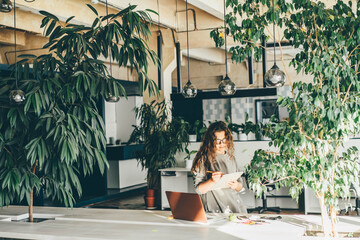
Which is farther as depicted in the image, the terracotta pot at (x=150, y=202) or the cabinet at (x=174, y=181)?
the terracotta pot at (x=150, y=202)

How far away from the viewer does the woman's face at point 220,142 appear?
4.21 metres

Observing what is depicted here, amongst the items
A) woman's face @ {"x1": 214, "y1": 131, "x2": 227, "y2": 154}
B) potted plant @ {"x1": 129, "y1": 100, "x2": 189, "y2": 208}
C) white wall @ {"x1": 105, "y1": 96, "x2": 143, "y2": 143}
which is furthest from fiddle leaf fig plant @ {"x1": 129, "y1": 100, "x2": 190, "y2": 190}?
woman's face @ {"x1": 214, "y1": 131, "x2": 227, "y2": 154}

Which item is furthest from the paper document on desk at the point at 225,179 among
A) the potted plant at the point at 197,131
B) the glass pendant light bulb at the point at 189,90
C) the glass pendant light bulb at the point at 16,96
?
the potted plant at the point at 197,131

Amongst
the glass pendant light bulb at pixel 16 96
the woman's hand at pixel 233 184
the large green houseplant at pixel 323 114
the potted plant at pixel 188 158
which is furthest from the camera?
the potted plant at pixel 188 158

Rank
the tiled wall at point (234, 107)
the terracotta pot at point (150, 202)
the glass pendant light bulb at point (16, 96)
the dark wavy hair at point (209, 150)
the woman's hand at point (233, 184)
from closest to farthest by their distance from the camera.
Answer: the glass pendant light bulb at point (16, 96)
the woman's hand at point (233, 184)
the dark wavy hair at point (209, 150)
the terracotta pot at point (150, 202)
the tiled wall at point (234, 107)

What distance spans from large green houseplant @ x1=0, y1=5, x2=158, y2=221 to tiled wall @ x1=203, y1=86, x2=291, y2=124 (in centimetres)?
1039

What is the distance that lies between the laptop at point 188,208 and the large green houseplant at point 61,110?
2.61 feet

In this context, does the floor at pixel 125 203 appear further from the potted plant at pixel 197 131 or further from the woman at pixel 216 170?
the woman at pixel 216 170

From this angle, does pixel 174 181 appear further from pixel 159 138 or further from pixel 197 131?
pixel 197 131

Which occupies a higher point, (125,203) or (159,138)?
(159,138)

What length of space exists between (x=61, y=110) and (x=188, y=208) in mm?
1369

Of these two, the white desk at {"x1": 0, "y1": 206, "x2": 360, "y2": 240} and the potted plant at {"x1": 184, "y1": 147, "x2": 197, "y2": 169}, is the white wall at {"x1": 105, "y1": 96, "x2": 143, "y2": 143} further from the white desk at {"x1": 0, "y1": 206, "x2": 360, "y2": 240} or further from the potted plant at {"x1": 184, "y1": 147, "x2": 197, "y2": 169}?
the white desk at {"x1": 0, "y1": 206, "x2": 360, "y2": 240}

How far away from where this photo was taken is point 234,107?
14359 mm

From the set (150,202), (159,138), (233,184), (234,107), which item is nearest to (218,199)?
(233,184)
